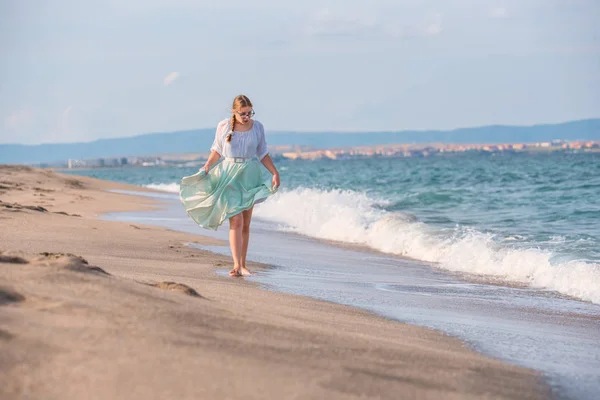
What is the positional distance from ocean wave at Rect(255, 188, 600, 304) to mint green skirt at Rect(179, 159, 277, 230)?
128 inches

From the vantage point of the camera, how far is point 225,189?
846 cm

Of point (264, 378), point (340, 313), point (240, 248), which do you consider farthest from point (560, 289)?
point (264, 378)

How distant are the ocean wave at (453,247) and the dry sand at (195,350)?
414 centimetres

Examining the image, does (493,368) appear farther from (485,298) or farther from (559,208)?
(559,208)

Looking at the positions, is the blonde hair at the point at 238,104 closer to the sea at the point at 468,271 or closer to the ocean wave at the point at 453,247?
the sea at the point at 468,271

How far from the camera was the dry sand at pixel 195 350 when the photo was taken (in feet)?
11.1

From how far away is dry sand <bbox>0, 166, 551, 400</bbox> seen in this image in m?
3.38

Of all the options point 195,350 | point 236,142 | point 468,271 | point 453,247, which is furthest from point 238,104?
point 453,247

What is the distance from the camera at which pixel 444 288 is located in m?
8.91

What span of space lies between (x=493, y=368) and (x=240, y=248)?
13.4 ft

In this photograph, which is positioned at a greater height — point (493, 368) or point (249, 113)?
point (249, 113)

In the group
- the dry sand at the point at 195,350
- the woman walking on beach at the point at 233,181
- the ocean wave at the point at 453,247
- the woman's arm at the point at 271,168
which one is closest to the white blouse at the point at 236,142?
the woman walking on beach at the point at 233,181

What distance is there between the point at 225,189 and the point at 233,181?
0.10 meters

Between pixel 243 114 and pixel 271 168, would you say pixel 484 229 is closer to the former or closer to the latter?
pixel 271 168
